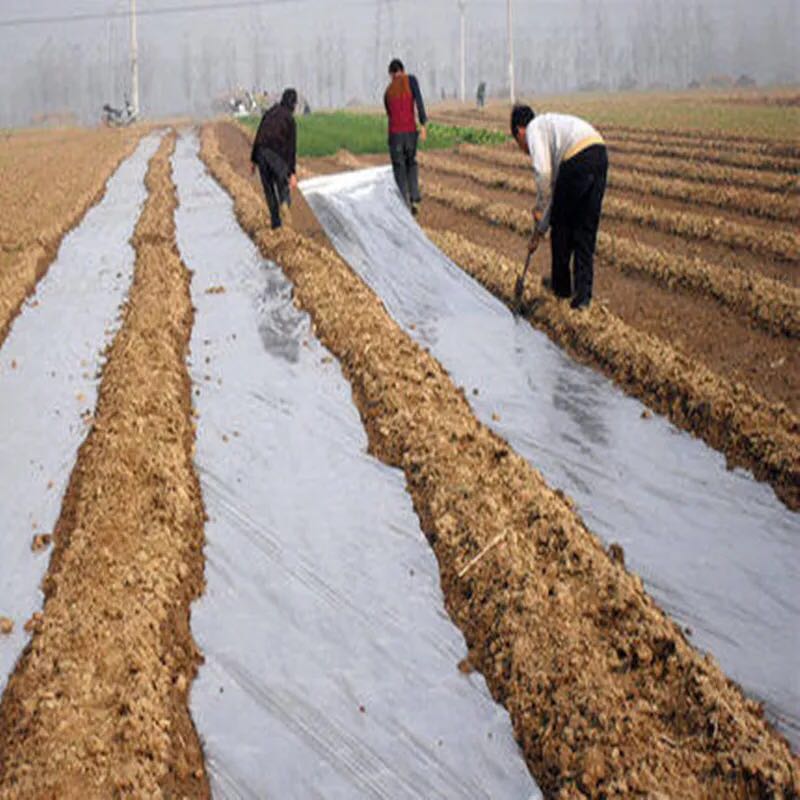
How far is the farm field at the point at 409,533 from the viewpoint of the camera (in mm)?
3078

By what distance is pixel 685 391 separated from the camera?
5.67 meters

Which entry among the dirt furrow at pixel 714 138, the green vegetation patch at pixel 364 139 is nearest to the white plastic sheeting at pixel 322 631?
the dirt furrow at pixel 714 138

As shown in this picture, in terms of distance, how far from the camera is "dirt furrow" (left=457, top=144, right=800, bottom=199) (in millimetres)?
12255

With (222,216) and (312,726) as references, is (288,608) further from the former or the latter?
(222,216)

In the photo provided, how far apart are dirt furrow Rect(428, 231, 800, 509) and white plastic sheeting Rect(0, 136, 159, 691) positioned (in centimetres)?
338

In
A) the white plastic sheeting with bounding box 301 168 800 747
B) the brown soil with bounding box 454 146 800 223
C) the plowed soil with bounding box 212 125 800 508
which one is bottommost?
the white plastic sheeting with bounding box 301 168 800 747

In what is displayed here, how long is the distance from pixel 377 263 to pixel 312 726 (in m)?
7.31

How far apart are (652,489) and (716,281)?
383 centimetres

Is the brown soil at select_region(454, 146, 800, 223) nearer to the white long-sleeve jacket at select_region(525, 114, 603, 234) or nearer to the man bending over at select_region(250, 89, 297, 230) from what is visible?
the white long-sleeve jacket at select_region(525, 114, 603, 234)

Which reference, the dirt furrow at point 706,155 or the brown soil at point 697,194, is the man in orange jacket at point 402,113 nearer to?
the brown soil at point 697,194

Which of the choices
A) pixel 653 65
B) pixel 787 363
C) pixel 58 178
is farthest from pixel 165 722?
pixel 653 65

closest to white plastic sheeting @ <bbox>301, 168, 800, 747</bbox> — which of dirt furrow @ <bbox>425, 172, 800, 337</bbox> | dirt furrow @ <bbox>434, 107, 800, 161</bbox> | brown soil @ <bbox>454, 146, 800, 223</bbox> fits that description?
dirt furrow @ <bbox>425, 172, 800, 337</bbox>

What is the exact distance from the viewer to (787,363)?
6.24m

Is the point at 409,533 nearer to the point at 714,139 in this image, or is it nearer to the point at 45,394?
the point at 45,394
